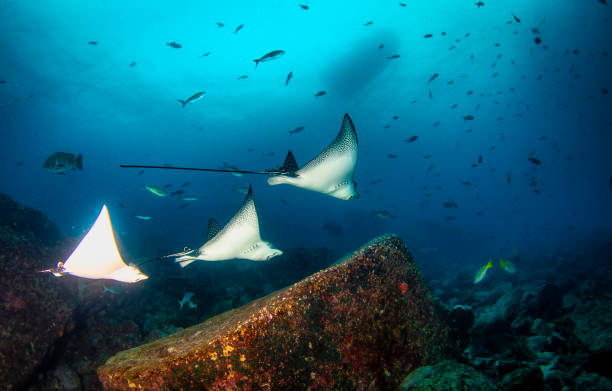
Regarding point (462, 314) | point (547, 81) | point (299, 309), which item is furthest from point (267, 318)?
point (547, 81)

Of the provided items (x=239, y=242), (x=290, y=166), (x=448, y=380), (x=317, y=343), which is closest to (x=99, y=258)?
(x=239, y=242)

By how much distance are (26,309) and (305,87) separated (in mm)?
26696

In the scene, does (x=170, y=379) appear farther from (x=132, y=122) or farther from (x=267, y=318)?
(x=132, y=122)

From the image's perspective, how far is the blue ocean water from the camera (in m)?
17.7

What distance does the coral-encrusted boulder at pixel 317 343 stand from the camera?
1.65 metres

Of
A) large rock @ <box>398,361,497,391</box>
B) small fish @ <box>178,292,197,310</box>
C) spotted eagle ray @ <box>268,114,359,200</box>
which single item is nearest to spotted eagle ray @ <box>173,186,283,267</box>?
spotted eagle ray @ <box>268,114,359,200</box>

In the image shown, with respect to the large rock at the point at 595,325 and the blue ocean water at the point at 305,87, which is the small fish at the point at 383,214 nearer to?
the blue ocean water at the point at 305,87

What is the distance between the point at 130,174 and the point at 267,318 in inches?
3131

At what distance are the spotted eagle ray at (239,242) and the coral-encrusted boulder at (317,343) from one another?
3.48 ft

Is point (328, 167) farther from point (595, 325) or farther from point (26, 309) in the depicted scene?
point (26, 309)

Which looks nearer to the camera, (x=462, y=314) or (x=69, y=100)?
(x=462, y=314)

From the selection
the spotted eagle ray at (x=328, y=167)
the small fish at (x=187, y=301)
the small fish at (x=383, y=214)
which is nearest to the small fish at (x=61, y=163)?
the small fish at (x=187, y=301)

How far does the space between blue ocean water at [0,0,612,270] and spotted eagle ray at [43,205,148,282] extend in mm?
10552

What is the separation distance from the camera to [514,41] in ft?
67.5
